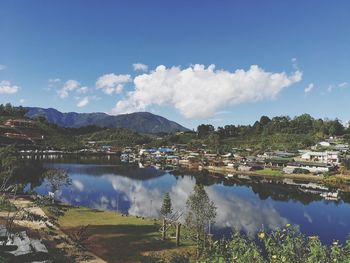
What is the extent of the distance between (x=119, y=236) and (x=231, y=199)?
31.9 metres

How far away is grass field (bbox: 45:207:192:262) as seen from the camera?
931 inches

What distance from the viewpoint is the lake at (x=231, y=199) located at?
132 ft

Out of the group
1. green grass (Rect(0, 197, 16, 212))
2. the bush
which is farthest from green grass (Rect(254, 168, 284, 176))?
green grass (Rect(0, 197, 16, 212))

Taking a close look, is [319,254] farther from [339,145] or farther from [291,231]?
[339,145]

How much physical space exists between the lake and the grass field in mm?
7597

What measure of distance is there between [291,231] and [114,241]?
20.6 m

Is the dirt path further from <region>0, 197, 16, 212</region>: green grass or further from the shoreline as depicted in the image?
the shoreline

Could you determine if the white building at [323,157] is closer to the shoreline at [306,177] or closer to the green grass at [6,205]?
the shoreline at [306,177]

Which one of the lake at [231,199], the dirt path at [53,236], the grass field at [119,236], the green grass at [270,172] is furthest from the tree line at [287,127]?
the dirt path at [53,236]

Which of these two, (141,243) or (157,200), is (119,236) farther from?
(157,200)

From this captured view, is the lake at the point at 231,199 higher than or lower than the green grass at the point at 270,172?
lower

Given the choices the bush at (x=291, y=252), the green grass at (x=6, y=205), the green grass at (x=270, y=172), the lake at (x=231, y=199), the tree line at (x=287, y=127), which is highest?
the tree line at (x=287, y=127)

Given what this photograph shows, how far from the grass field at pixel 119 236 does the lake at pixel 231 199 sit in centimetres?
760

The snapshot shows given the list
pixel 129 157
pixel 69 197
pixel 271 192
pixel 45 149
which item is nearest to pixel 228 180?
pixel 271 192
